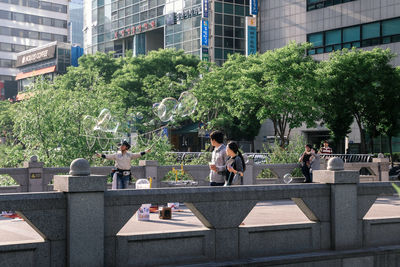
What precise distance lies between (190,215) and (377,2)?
38991 mm

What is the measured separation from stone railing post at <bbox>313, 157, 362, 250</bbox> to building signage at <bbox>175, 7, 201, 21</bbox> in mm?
54222

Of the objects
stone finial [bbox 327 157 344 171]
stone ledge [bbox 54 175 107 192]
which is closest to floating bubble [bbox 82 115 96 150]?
stone finial [bbox 327 157 344 171]

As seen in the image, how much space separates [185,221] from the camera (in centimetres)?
1271

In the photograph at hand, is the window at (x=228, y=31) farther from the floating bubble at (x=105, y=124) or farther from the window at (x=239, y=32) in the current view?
the floating bubble at (x=105, y=124)

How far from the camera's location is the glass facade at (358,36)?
1807 inches

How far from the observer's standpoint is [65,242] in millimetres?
7324

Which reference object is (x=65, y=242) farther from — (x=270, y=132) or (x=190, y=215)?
(x=270, y=132)

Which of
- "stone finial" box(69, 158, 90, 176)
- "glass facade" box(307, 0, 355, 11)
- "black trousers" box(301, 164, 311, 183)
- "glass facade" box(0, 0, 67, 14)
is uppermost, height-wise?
"glass facade" box(0, 0, 67, 14)

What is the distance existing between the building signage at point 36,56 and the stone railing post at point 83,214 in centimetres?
8476

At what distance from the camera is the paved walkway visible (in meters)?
10.5

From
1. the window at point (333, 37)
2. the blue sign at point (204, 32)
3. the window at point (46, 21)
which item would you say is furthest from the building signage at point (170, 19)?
the window at point (46, 21)

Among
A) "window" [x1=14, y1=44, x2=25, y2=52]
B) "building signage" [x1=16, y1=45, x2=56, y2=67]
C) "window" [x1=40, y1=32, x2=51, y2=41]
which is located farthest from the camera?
"window" [x1=40, y1=32, x2=51, y2=41]

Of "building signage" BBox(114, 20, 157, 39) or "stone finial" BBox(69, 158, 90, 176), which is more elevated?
"building signage" BBox(114, 20, 157, 39)

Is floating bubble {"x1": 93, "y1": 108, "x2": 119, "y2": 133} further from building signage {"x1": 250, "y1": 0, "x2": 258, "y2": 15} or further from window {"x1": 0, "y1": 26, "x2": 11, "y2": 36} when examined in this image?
window {"x1": 0, "y1": 26, "x2": 11, "y2": 36}
